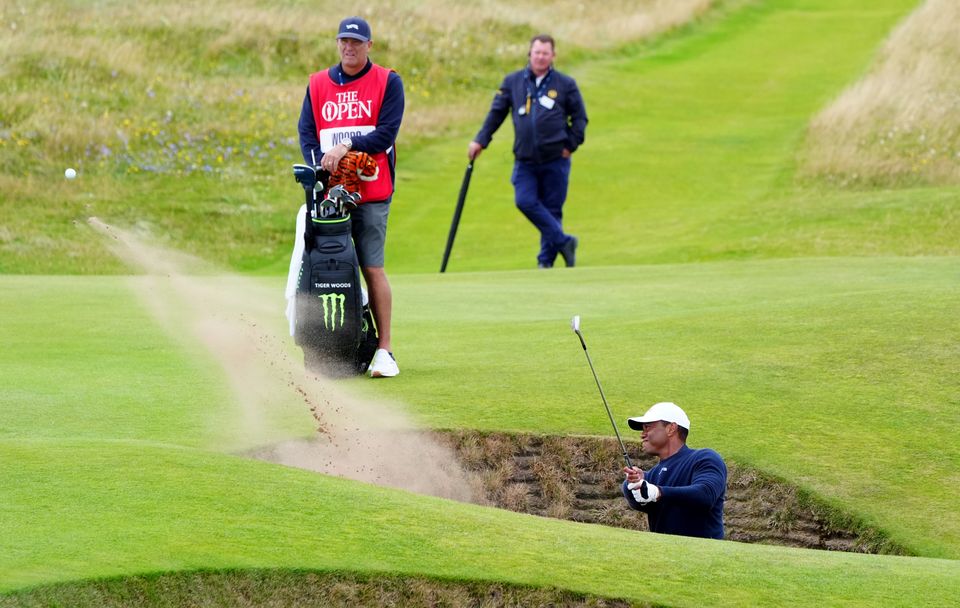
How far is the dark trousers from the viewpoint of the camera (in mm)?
16047

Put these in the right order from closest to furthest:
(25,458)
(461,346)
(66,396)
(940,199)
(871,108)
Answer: (25,458) → (66,396) → (461,346) → (940,199) → (871,108)

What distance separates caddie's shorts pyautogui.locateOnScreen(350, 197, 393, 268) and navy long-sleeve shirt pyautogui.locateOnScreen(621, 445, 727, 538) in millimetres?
3022

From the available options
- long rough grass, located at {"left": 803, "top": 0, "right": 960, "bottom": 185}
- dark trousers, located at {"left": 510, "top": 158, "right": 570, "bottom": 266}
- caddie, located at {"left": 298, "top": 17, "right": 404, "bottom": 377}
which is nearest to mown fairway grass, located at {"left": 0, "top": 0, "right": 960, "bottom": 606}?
caddie, located at {"left": 298, "top": 17, "right": 404, "bottom": 377}

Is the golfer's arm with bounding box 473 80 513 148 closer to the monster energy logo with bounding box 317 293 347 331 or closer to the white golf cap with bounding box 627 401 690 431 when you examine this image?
the monster energy logo with bounding box 317 293 347 331

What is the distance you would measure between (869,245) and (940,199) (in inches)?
82.3

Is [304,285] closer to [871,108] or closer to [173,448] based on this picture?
[173,448]

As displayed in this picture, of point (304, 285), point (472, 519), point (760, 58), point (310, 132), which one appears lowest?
point (472, 519)

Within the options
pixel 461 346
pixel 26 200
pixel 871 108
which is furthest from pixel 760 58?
pixel 461 346

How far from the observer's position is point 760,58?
36156 millimetres

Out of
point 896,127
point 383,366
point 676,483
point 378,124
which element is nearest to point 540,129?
point 378,124

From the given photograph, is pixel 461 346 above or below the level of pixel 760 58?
below

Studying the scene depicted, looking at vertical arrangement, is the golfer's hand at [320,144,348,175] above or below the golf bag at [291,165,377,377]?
above

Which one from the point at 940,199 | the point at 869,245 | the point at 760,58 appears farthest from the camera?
the point at 760,58

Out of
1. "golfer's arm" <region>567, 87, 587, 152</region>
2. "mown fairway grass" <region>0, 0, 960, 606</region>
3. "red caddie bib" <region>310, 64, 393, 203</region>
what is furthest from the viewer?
"golfer's arm" <region>567, 87, 587, 152</region>
